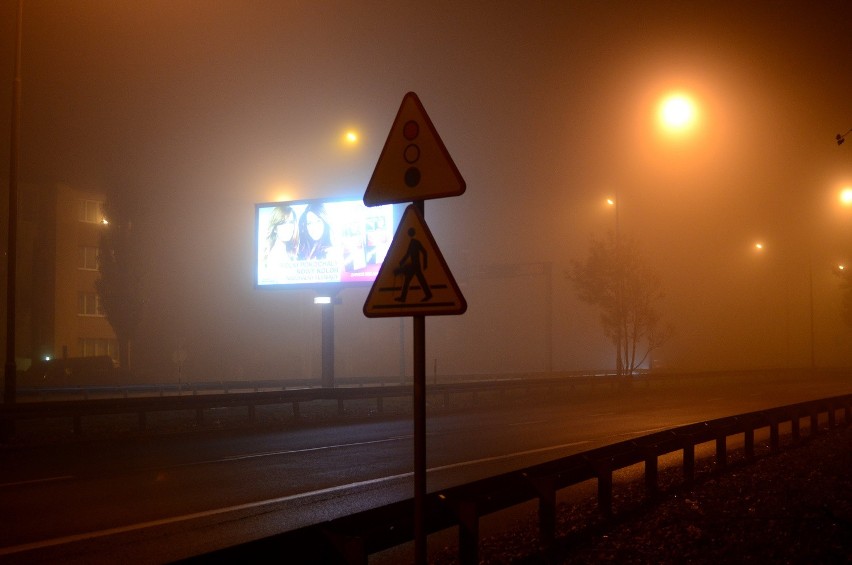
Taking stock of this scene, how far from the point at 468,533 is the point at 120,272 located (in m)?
46.6

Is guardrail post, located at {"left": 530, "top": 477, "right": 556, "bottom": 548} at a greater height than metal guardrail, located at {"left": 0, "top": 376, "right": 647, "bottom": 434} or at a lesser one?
greater

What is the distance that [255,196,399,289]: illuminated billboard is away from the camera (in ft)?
108

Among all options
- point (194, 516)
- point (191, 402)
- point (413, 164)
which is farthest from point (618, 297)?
point (413, 164)

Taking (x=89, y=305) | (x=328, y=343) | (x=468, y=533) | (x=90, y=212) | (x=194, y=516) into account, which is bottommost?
(x=194, y=516)

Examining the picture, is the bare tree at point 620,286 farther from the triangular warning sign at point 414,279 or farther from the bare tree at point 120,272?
the triangular warning sign at point 414,279

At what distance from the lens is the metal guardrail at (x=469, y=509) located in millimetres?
4711

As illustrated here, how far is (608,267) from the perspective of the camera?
4156 centimetres

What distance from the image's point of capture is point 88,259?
174 ft

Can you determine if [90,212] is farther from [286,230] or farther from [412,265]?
[412,265]

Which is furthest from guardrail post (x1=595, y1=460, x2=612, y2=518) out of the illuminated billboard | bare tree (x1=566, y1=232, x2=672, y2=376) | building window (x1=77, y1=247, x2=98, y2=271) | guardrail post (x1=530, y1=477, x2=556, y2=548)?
building window (x1=77, y1=247, x2=98, y2=271)

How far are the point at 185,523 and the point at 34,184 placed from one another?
4916 cm

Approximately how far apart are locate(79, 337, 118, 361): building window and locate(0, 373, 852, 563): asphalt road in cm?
3492

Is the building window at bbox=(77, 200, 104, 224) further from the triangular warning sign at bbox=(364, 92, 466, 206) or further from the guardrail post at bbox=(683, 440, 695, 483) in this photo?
the triangular warning sign at bbox=(364, 92, 466, 206)

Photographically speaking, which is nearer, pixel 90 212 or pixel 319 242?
pixel 319 242
